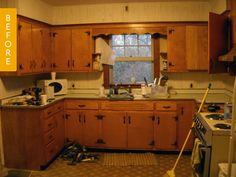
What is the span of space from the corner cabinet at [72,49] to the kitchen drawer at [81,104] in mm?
590

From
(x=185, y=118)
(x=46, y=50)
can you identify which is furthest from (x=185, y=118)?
(x=46, y=50)

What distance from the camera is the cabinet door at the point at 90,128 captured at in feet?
14.3

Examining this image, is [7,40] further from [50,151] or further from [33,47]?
[50,151]

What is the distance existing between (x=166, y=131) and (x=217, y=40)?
1.69m

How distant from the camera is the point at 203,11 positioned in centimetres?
458

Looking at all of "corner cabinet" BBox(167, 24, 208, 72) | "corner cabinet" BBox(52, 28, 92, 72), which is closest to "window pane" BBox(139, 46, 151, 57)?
"corner cabinet" BBox(167, 24, 208, 72)

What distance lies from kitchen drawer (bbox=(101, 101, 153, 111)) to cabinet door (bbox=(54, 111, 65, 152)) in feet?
2.32

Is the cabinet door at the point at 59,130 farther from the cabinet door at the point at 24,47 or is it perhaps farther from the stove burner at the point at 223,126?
the stove burner at the point at 223,126

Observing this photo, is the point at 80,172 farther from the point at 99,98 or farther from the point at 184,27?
the point at 184,27

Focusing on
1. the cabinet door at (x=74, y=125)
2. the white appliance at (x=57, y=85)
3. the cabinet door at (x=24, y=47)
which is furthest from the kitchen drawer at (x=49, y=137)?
the cabinet door at (x=24, y=47)

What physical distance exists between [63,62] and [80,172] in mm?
1971

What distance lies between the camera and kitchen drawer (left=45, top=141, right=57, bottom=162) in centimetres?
376

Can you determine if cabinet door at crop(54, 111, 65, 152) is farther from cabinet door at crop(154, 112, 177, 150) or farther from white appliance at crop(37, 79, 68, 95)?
cabinet door at crop(154, 112, 177, 150)

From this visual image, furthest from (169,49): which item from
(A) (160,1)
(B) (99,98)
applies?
(B) (99,98)
